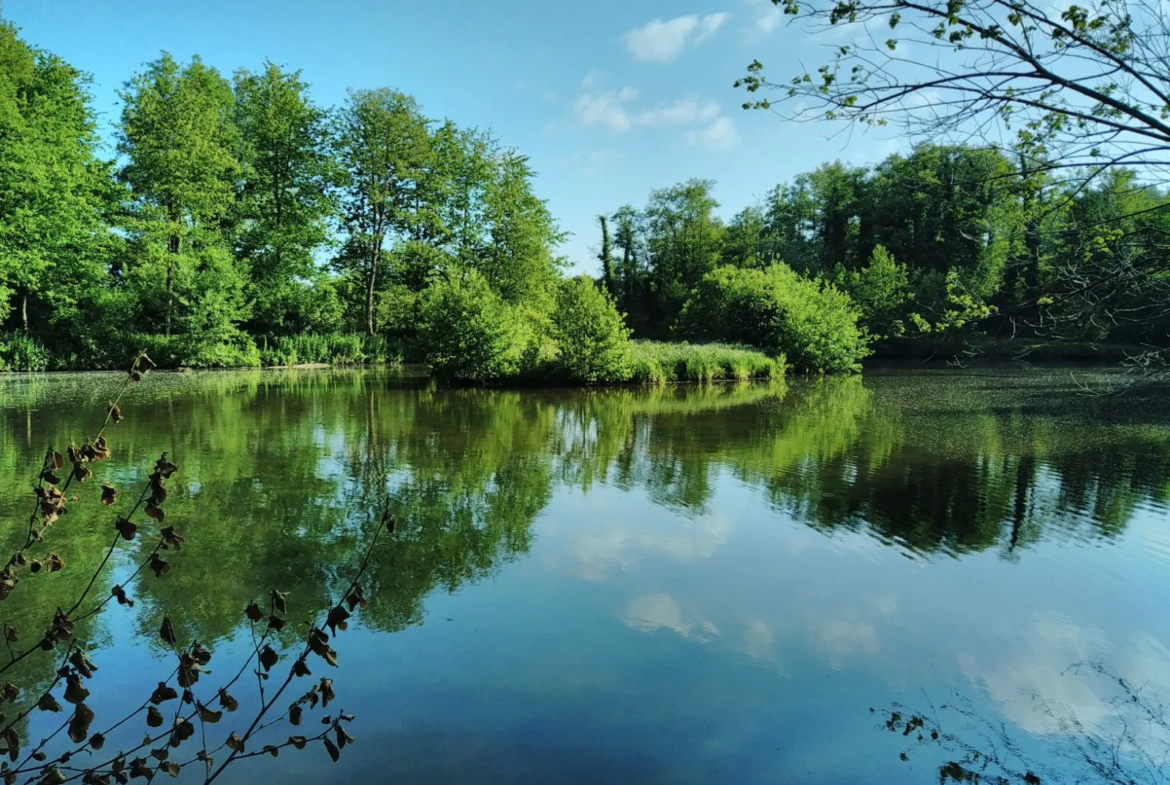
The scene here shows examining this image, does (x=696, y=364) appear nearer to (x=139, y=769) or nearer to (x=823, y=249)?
(x=139, y=769)

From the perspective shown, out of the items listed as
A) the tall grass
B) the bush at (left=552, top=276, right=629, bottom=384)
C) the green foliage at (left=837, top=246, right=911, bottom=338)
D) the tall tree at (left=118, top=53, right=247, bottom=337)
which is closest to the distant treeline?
the green foliage at (left=837, top=246, right=911, bottom=338)

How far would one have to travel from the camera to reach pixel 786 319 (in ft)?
106

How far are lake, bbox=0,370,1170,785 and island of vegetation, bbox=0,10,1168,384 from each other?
408 inches

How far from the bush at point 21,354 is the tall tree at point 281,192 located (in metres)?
8.99

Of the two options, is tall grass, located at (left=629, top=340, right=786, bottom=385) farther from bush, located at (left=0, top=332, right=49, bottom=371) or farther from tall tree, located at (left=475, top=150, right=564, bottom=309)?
bush, located at (left=0, top=332, right=49, bottom=371)

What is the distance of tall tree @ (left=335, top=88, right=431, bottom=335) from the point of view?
35.3 m

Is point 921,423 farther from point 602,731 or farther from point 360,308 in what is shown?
point 360,308

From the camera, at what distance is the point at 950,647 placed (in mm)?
5020

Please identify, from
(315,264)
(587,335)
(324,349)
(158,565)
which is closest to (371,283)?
(315,264)

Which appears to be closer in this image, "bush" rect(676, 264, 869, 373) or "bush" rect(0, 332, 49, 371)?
"bush" rect(0, 332, 49, 371)

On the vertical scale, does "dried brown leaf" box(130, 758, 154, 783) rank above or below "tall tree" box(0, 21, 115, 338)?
below

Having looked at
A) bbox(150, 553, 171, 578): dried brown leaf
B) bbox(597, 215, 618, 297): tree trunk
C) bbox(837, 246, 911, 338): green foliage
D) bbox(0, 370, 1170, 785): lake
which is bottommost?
bbox(0, 370, 1170, 785): lake

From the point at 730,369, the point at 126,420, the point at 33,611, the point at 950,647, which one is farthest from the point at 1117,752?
the point at 730,369

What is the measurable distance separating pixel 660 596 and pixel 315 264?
3424cm
